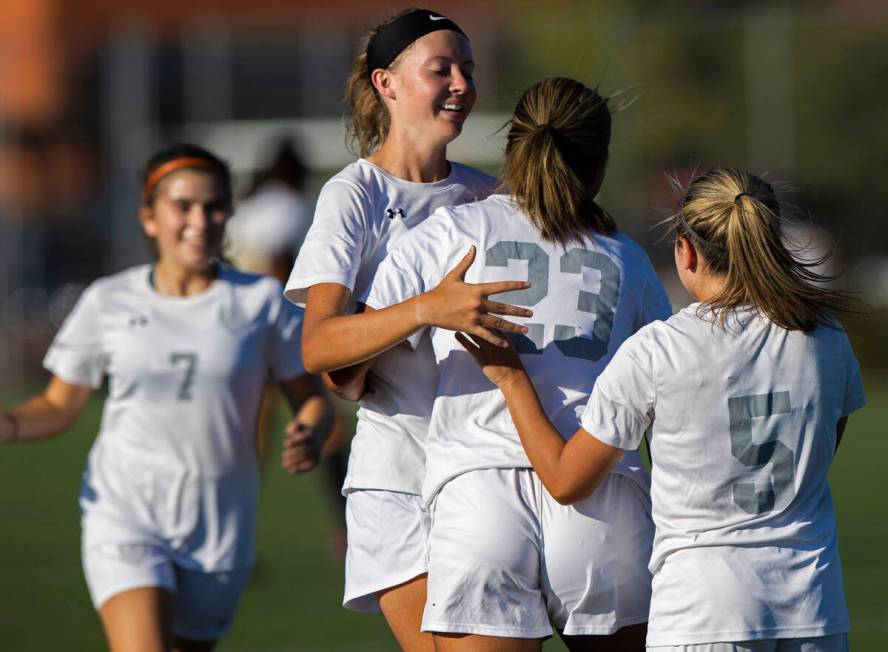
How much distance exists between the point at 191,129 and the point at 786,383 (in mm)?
25091

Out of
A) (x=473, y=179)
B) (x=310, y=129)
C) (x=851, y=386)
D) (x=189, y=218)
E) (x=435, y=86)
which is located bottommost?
(x=310, y=129)

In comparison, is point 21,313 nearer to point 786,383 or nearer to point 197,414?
point 197,414

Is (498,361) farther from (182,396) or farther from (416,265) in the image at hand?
(182,396)

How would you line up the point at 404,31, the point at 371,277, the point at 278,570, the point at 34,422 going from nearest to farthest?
the point at 371,277, the point at 404,31, the point at 34,422, the point at 278,570

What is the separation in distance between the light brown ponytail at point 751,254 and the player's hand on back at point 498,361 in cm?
42

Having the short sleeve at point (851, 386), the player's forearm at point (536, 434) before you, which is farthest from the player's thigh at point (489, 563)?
the short sleeve at point (851, 386)

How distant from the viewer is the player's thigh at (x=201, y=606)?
15.7ft

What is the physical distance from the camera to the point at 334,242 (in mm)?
3576

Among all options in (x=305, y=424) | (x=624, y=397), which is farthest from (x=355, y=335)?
(x=305, y=424)

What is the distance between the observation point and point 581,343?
10.9 feet

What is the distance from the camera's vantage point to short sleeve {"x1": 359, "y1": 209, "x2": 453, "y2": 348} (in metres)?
3.36

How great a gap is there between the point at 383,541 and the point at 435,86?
113cm

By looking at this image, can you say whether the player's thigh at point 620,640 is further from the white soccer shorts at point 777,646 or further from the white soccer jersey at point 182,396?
the white soccer jersey at point 182,396

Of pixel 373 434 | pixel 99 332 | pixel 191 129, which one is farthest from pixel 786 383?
pixel 191 129
